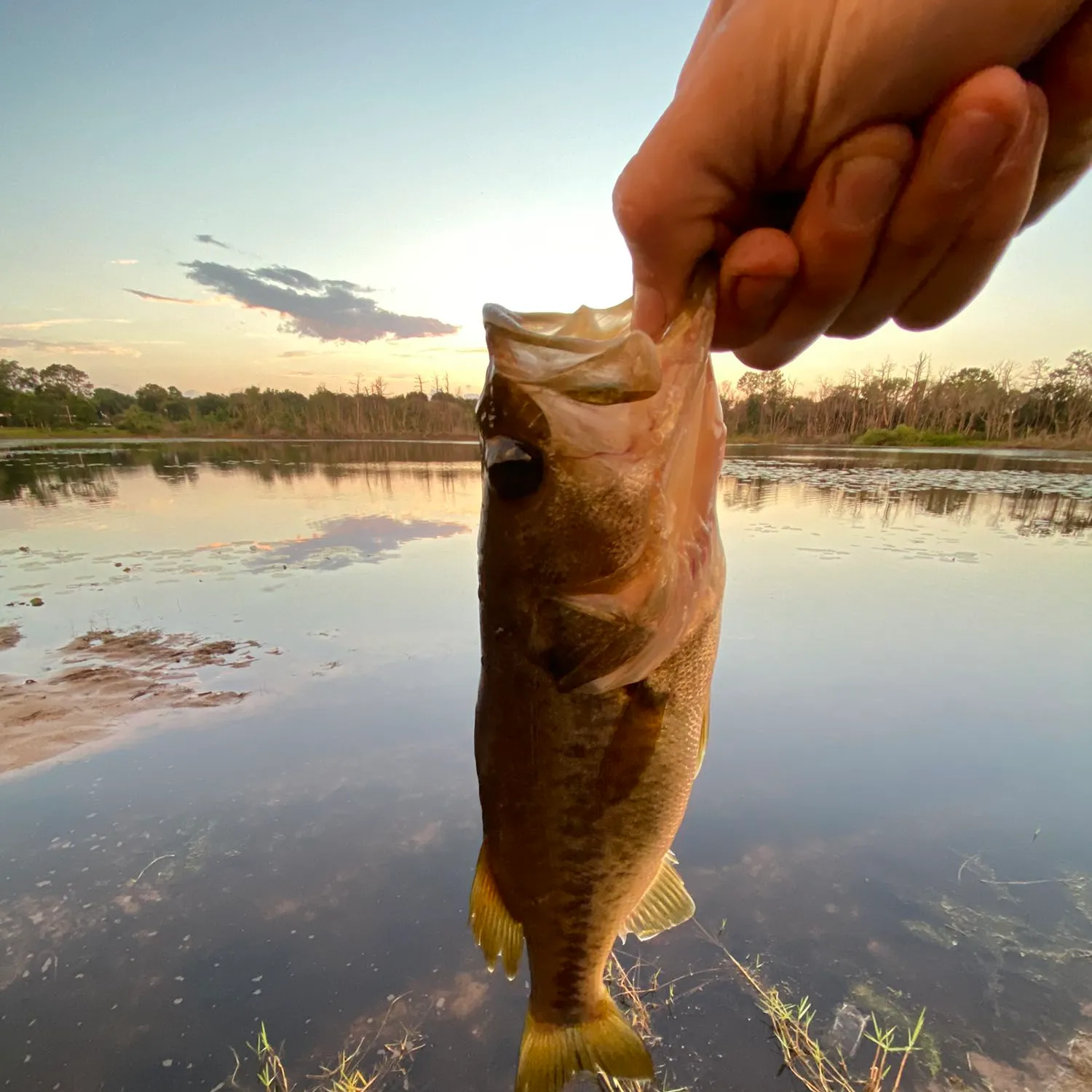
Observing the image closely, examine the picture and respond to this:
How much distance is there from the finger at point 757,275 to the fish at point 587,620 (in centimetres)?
7

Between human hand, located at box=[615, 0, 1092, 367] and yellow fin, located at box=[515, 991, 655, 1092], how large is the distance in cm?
215

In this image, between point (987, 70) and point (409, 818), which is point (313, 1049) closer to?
point (409, 818)

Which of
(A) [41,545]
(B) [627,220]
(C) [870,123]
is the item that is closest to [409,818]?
(B) [627,220]

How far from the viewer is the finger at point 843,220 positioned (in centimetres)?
110

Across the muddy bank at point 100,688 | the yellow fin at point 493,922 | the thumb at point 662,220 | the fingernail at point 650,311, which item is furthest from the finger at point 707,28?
the muddy bank at point 100,688

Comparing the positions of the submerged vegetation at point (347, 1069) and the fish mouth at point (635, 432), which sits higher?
the fish mouth at point (635, 432)

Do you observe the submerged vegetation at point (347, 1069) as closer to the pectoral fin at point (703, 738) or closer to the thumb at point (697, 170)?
the pectoral fin at point (703, 738)

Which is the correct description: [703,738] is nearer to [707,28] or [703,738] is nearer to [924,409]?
[707,28]

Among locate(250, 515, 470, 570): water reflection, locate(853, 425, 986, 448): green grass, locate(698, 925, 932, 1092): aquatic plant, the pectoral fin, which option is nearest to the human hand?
the pectoral fin

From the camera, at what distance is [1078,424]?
48156 mm

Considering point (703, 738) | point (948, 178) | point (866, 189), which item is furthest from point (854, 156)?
point (703, 738)

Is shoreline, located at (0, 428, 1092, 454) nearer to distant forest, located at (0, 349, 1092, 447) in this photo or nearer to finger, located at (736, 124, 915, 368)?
distant forest, located at (0, 349, 1092, 447)

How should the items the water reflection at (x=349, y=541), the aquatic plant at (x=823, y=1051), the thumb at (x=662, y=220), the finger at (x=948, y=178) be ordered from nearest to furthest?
the finger at (x=948, y=178)
the thumb at (x=662, y=220)
the aquatic plant at (x=823, y=1051)
the water reflection at (x=349, y=541)

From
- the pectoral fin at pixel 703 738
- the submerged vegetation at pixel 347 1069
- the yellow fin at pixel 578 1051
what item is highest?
the pectoral fin at pixel 703 738
